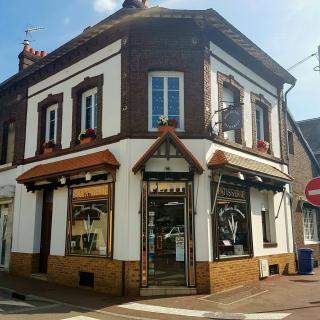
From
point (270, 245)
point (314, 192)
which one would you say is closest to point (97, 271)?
point (270, 245)

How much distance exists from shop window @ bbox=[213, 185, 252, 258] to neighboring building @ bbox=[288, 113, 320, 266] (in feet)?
Answer: 13.6

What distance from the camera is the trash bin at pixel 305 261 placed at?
1452 cm

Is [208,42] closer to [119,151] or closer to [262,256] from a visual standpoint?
[119,151]

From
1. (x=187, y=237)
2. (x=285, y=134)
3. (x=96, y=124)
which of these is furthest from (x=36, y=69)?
(x=285, y=134)

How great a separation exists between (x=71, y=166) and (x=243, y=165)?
5.28 meters

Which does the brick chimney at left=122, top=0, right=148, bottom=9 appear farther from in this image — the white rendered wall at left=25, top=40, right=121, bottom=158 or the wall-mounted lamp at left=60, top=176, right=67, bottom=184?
the wall-mounted lamp at left=60, top=176, right=67, bottom=184

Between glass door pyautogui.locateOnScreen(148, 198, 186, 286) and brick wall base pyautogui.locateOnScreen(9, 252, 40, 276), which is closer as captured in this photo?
glass door pyautogui.locateOnScreen(148, 198, 186, 286)

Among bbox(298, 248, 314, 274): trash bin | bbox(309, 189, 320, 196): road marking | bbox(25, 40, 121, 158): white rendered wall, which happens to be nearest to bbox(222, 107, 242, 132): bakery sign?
bbox(25, 40, 121, 158): white rendered wall

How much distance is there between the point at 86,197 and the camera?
12430mm

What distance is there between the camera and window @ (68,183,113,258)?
1158 cm

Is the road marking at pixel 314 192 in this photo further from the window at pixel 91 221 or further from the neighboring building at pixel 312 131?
the neighboring building at pixel 312 131

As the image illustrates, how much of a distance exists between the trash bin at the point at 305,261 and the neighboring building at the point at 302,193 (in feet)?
3.70

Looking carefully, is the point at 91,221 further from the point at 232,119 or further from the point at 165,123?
the point at 232,119

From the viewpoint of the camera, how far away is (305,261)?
47.9 feet
